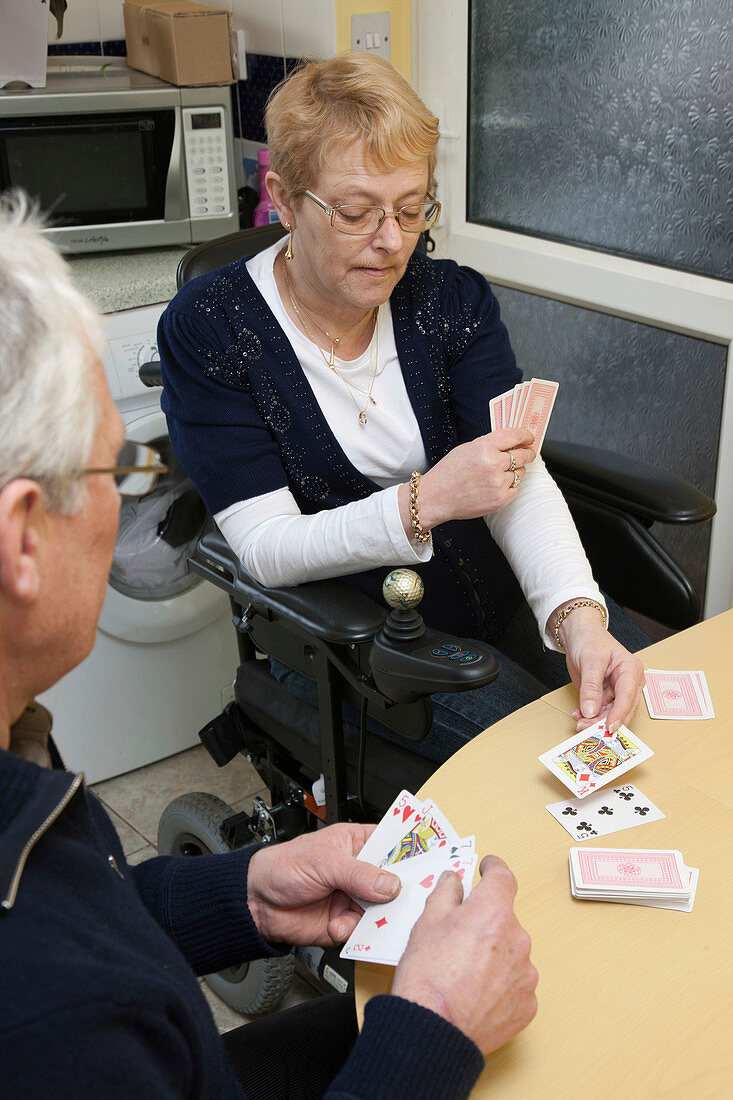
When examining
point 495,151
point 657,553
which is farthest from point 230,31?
point 657,553

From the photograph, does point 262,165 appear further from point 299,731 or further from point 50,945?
point 50,945

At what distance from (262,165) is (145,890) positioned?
207cm

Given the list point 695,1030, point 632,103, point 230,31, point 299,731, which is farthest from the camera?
point 230,31

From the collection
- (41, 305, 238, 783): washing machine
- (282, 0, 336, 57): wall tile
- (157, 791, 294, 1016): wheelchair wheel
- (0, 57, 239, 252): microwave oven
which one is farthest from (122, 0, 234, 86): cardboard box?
(157, 791, 294, 1016): wheelchair wheel

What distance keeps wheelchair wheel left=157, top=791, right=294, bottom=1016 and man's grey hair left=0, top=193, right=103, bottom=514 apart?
1298mm

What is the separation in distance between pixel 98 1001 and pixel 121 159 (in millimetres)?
2144

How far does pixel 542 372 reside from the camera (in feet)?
9.00

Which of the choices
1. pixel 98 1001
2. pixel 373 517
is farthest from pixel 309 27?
pixel 98 1001

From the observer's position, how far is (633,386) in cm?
251

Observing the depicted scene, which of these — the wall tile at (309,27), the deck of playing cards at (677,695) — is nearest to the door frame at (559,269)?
the wall tile at (309,27)

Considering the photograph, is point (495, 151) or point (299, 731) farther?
point (495, 151)

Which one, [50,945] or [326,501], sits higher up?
[50,945]

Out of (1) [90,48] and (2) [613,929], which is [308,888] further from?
(1) [90,48]

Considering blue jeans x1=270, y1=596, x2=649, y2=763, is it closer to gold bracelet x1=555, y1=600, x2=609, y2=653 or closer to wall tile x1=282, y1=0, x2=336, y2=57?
gold bracelet x1=555, y1=600, x2=609, y2=653
